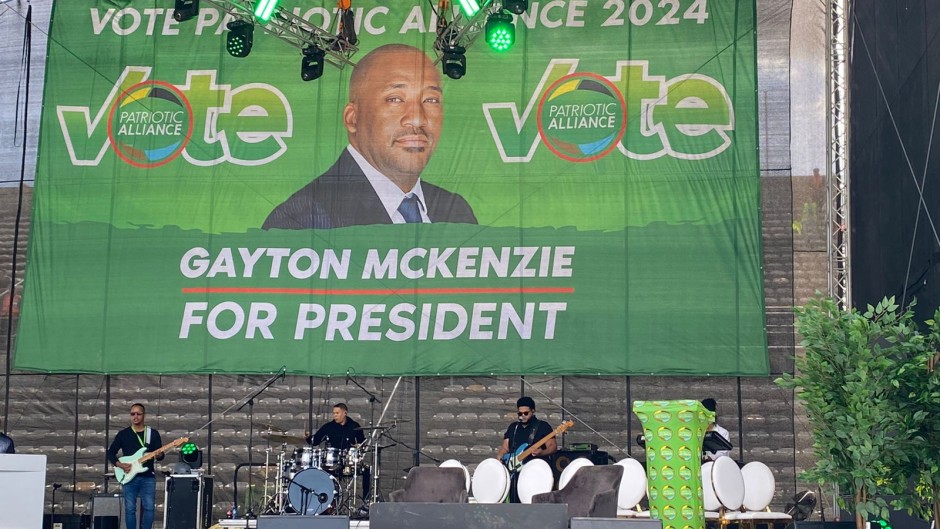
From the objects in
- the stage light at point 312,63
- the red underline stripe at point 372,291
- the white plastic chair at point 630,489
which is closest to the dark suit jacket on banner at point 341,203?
the red underline stripe at point 372,291

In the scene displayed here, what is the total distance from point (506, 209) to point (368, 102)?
1849 mm

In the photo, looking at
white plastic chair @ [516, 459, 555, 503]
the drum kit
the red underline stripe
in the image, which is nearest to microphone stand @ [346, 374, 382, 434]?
the drum kit

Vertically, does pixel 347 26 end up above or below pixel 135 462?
above

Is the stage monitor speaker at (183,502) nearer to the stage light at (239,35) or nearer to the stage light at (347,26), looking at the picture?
the stage light at (239,35)

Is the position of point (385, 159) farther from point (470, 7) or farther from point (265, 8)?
point (265, 8)

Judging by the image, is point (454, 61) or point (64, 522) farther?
point (454, 61)

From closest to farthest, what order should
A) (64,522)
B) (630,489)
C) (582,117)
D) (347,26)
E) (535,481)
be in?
(630,489), (535,481), (64,522), (347,26), (582,117)

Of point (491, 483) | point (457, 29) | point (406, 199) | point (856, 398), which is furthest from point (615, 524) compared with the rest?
point (457, 29)

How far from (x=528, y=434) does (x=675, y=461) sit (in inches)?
131

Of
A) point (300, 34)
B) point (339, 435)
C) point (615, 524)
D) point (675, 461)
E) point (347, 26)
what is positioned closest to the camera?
point (615, 524)

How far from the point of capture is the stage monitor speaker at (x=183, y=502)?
33.1ft

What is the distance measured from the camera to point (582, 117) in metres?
11.5

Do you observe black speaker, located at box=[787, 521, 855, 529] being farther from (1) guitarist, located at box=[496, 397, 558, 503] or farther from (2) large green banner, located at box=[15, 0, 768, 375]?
(2) large green banner, located at box=[15, 0, 768, 375]

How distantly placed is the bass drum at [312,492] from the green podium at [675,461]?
334 cm
